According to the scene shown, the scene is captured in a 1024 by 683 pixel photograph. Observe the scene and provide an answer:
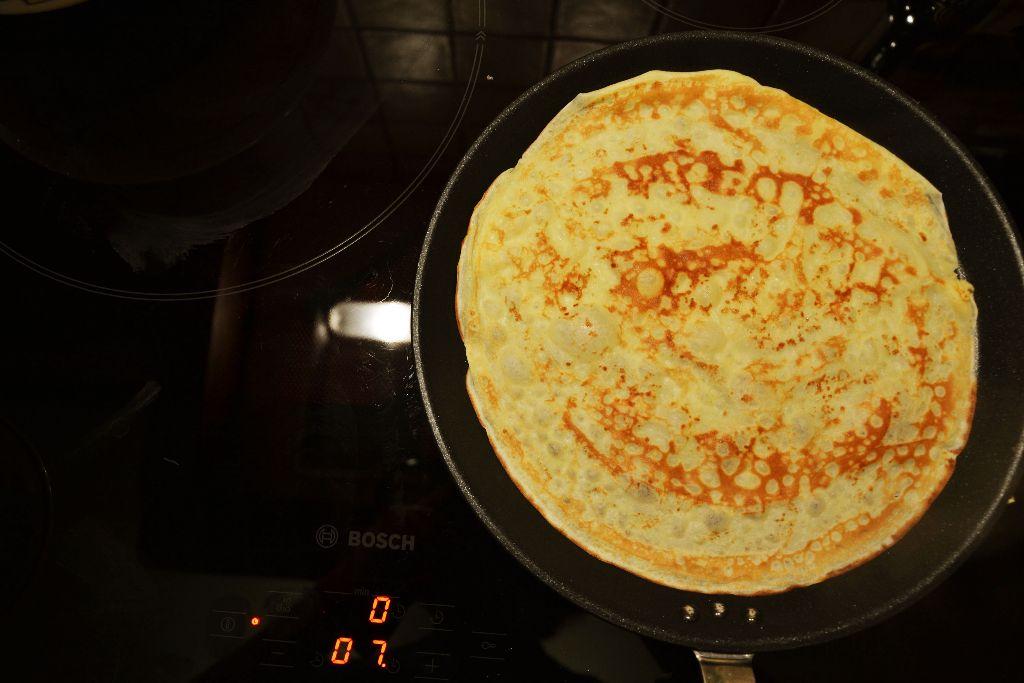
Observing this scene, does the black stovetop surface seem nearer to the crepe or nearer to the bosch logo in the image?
the bosch logo

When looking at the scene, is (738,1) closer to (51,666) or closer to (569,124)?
(569,124)

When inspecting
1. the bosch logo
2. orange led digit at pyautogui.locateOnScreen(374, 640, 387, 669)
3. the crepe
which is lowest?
orange led digit at pyautogui.locateOnScreen(374, 640, 387, 669)

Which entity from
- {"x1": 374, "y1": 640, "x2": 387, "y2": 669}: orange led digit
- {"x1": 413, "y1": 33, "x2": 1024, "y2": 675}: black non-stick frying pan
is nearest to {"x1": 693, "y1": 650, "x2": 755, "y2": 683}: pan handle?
{"x1": 413, "y1": 33, "x2": 1024, "y2": 675}: black non-stick frying pan

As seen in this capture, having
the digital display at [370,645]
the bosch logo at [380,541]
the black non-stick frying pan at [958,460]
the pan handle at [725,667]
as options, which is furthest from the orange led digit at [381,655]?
the pan handle at [725,667]

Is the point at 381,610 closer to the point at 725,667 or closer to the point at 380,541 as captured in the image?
the point at 380,541

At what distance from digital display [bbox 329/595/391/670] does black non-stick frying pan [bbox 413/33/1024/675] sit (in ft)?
0.73

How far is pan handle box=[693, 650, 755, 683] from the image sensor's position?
39.9 inches

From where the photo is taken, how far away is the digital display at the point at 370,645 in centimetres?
102

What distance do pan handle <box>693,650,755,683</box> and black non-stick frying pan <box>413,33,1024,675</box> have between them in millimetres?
34

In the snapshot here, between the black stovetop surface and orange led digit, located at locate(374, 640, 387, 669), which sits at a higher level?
the black stovetop surface

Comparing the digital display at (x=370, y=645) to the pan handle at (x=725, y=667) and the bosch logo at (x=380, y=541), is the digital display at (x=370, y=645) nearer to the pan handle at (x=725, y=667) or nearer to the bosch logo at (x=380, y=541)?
the bosch logo at (x=380, y=541)

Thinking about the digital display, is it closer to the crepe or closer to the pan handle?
the crepe

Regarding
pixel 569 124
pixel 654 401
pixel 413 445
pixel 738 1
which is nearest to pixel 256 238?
pixel 413 445

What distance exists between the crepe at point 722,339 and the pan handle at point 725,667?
0.10m
